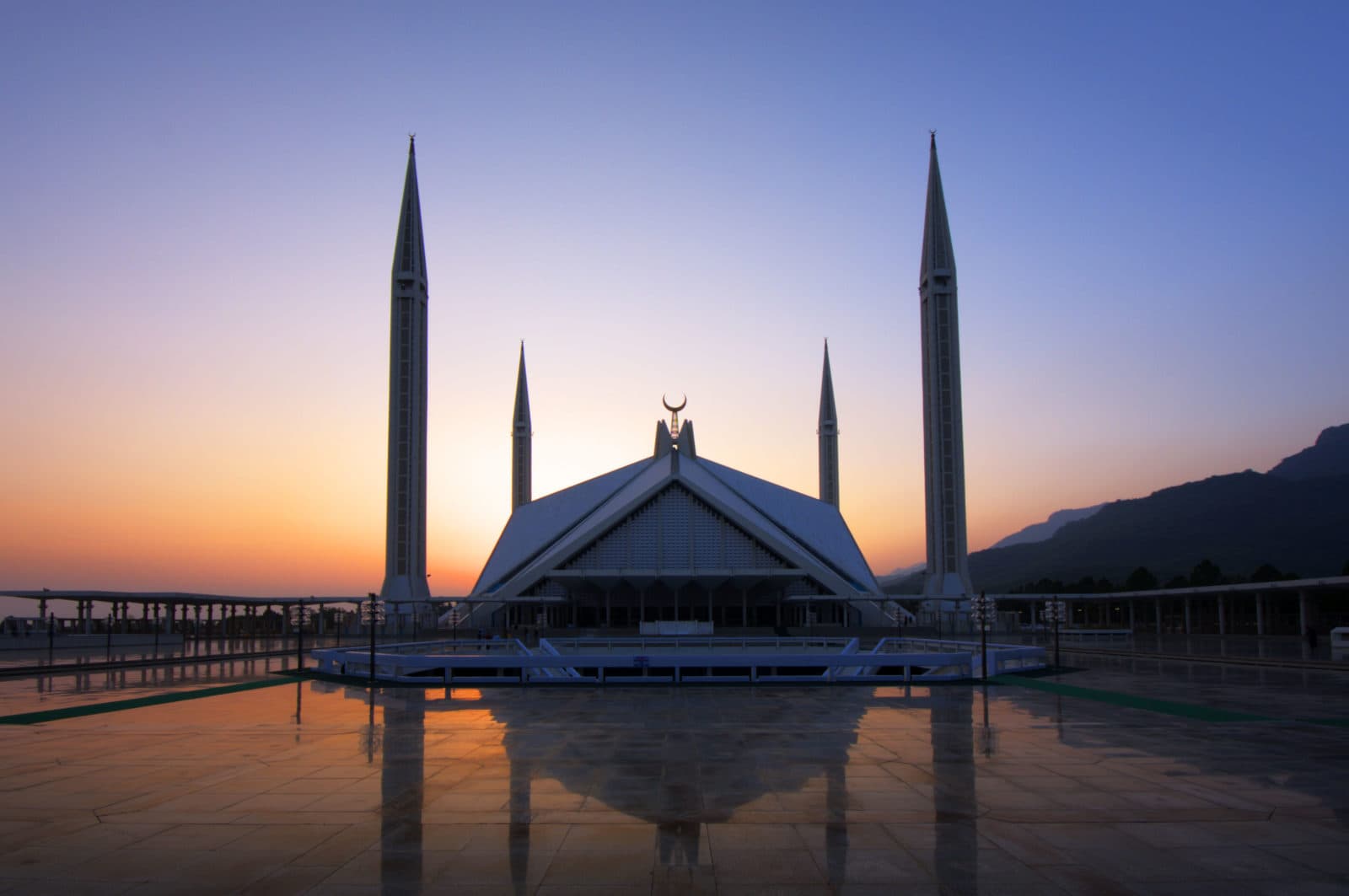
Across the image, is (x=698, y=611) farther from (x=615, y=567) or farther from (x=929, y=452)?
(x=929, y=452)

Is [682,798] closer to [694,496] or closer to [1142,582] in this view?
[694,496]

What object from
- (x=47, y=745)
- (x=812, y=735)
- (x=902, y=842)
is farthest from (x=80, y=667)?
(x=902, y=842)

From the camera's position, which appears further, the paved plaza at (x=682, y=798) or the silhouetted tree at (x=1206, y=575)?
the silhouetted tree at (x=1206, y=575)

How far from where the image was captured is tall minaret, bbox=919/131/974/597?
47.1m

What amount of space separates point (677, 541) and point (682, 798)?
3896 centimetres

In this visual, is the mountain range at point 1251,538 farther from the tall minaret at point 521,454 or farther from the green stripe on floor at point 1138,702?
the green stripe on floor at point 1138,702

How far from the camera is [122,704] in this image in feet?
46.1

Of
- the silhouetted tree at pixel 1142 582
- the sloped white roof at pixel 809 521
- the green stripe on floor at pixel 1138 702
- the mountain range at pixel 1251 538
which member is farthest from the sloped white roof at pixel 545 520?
the mountain range at pixel 1251 538

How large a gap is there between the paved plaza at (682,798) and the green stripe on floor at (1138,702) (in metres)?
0.11

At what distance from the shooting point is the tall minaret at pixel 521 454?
250 feet

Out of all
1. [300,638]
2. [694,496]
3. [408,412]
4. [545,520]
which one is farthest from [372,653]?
[545,520]

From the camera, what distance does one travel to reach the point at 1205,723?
11320 millimetres

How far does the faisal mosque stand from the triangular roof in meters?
0.12

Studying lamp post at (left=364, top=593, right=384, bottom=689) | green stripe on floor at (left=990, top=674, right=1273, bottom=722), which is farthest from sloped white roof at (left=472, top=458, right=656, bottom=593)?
green stripe on floor at (left=990, top=674, right=1273, bottom=722)
